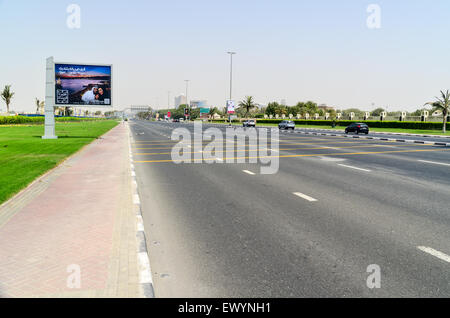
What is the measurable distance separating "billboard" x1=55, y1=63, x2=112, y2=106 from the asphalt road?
74.1ft

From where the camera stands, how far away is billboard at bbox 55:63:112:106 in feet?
97.8

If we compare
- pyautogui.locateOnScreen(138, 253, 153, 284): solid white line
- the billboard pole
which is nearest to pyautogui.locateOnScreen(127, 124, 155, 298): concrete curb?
pyautogui.locateOnScreen(138, 253, 153, 284): solid white line

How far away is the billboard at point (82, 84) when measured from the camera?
2981cm

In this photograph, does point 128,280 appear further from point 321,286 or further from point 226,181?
point 226,181

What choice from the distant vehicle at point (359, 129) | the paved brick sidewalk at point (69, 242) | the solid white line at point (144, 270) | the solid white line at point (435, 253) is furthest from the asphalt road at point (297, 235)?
the distant vehicle at point (359, 129)

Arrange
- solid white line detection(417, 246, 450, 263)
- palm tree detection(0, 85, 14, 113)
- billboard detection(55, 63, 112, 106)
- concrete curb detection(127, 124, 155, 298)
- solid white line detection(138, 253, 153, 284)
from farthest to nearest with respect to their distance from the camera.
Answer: palm tree detection(0, 85, 14, 113)
billboard detection(55, 63, 112, 106)
solid white line detection(417, 246, 450, 263)
solid white line detection(138, 253, 153, 284)
concrete curb detection(127, 124, 155, 298)

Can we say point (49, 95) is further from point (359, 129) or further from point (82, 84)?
point (359, 129)

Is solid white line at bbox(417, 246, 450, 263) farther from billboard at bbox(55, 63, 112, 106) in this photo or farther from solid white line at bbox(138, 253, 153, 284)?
billboard at bbox(55, 63, 112, 106)

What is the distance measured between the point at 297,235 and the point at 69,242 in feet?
10.9

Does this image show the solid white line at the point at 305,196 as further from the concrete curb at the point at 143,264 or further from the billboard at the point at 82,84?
the billboard at the point at 82,84

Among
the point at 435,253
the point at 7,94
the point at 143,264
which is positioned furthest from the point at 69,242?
the point at 7,94

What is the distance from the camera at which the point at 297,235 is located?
566 cm

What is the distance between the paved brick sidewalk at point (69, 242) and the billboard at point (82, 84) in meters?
23.1

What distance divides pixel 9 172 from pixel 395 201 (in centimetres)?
1102
